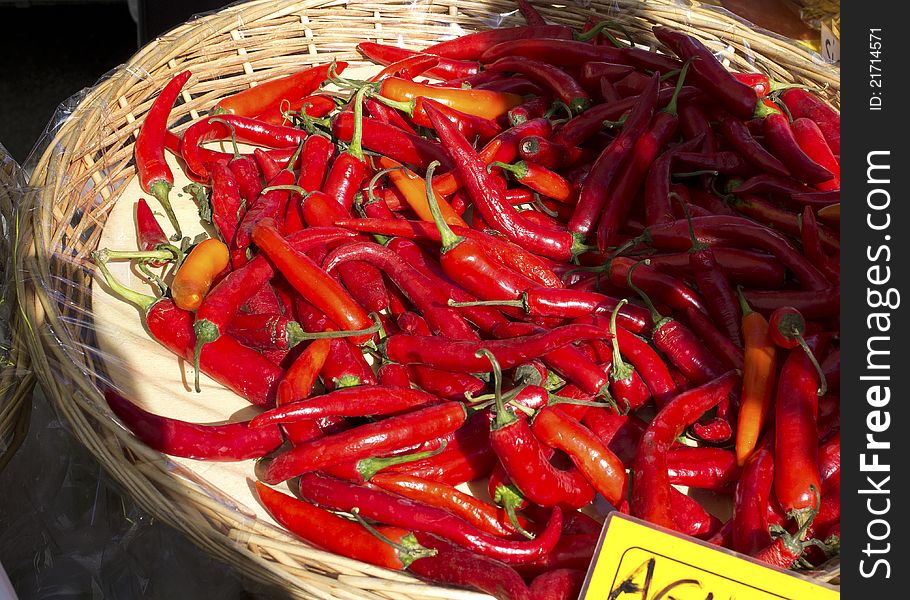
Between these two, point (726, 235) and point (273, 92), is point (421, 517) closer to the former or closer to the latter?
point (726, 235)

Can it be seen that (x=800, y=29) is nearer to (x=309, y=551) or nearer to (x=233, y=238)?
(x=233, y=238)

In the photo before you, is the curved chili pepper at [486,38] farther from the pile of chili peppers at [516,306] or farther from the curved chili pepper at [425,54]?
the pile of chili peppers at [516,306]

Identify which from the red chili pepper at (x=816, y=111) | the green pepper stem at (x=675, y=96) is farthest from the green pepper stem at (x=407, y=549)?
the red chili pepper at (x=816, y=111)

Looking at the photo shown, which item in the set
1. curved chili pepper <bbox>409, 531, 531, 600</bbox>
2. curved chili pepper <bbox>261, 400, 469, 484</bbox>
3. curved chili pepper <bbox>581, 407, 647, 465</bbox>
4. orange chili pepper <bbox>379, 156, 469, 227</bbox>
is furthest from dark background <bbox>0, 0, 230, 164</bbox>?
curved chili pepper <bbox>409, 531, 531, 600</bbox>

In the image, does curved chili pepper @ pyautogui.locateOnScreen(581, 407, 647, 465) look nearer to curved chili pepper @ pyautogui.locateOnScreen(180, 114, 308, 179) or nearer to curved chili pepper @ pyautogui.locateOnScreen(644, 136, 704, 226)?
curved chili pepper @ pyautogui.locateOnScreen(644, 136, 704, 226)

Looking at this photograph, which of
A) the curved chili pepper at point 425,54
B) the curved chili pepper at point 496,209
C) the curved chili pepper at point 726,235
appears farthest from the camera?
the curved chili pepper at point 425,54
